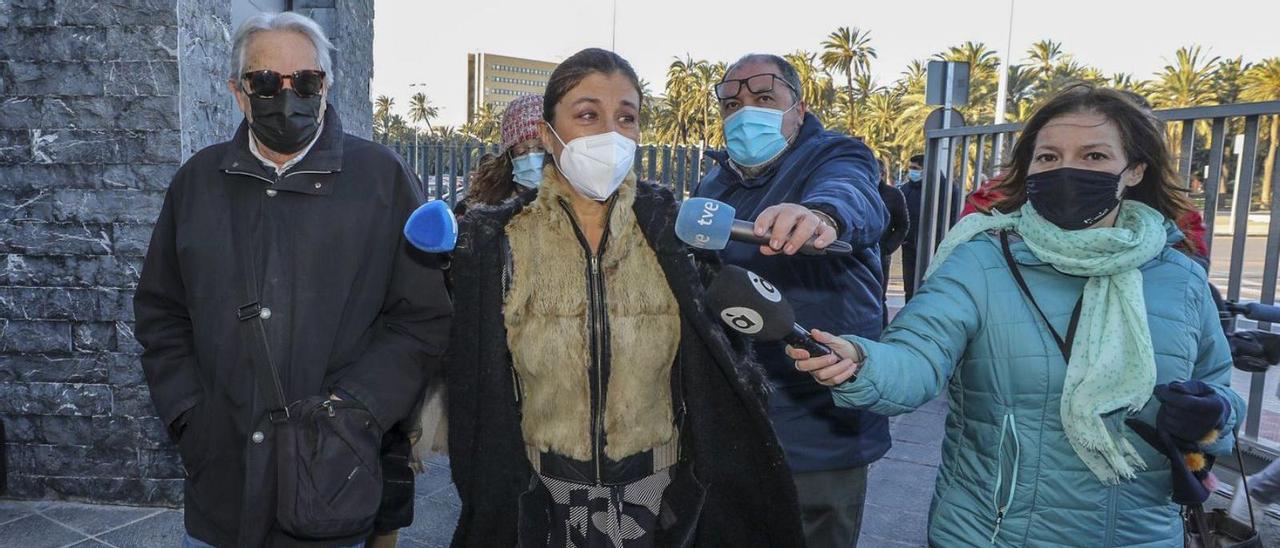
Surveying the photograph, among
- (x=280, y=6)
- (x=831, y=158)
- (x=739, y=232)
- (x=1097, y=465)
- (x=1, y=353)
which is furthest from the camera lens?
(x=280, y=6)

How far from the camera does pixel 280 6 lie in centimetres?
607

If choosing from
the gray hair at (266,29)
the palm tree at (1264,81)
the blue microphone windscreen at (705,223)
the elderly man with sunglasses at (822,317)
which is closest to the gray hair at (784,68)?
the elderly man with sunglasses at (822,317)

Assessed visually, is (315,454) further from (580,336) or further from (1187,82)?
(1187,82)

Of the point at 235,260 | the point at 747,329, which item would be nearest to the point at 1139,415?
the point at 747,329

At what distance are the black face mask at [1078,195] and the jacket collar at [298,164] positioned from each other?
1831 millimetres

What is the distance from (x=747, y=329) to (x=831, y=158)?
3.49ft

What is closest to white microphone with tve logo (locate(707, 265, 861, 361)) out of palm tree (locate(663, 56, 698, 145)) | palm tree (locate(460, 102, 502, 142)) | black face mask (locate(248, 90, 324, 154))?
black face mask (locate(248, 90, 324, 154))

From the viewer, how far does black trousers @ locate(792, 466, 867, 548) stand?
261 centimetres

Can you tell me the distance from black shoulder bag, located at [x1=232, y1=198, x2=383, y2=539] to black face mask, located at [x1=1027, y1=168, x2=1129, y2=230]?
5.87 feet

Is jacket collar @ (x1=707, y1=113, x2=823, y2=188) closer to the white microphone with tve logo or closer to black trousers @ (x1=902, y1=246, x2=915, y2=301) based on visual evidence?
the white microphone with tve logo

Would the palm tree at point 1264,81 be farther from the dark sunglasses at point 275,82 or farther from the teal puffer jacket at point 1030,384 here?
the dark sunglasses at point 275,82

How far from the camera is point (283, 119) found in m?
2.30

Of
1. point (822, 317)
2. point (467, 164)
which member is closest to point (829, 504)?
point (822, 317)

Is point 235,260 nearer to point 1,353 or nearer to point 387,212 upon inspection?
point 387,212
